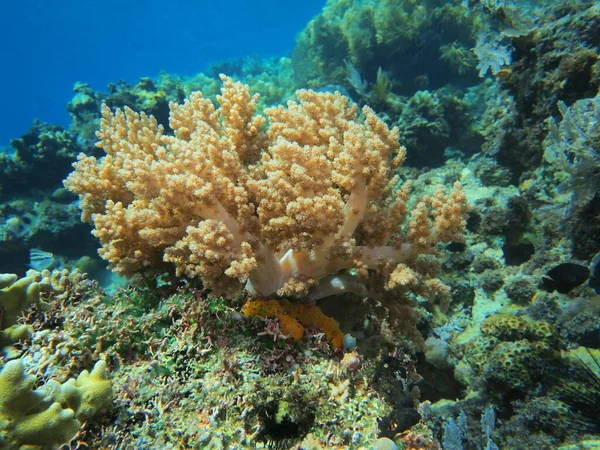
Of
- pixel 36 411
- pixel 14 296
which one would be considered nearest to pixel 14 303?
pixel 14 296

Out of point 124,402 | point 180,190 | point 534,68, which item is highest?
point 534,68

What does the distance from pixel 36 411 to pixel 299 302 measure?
1970mm

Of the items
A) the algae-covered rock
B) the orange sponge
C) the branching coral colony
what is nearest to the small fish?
the branching coral colony

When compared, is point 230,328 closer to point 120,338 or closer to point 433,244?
point 120,338

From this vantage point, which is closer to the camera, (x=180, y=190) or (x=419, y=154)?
(x=180, y=190)

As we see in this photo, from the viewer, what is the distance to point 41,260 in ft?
33.3

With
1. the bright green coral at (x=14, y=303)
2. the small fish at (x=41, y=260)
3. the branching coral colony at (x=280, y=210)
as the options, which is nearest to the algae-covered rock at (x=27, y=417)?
the bright green coral at (x=14, y=303)

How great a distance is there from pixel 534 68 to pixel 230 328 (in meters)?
6.86

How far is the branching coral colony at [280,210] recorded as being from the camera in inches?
109

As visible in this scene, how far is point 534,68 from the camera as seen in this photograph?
629cm

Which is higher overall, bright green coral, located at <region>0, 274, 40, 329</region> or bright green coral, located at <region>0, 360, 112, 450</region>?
bright green coral, located at <region>0, 274, 40, 329</region>

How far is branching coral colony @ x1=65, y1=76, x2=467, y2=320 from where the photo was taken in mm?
2760

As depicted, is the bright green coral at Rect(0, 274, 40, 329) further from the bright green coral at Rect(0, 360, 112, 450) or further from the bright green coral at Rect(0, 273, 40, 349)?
the bright green coral at Rect(0, 360, 112, 450)

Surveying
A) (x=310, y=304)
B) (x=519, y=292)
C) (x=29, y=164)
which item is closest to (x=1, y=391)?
(x=310, y=304)
